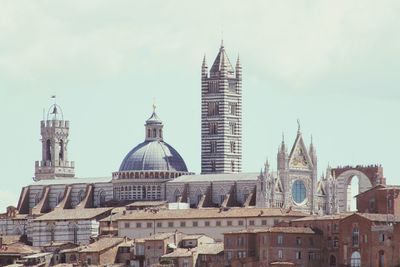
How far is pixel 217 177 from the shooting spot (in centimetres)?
15588

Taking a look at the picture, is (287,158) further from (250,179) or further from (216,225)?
(216,225)

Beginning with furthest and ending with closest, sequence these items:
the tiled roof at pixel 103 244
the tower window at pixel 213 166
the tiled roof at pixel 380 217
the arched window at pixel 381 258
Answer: the tower window at pixel 213 166 < the tiled roof at pixel 103 244 < the tiled roof at pixel 380 217 < the arched window at pixel 381 258

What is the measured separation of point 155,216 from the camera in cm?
14075

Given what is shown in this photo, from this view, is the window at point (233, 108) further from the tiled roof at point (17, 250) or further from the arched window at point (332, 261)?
the arched window at point (332, 261)

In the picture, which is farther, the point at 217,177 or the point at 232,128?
the point at 232,128

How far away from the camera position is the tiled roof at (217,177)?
153500 millimetres

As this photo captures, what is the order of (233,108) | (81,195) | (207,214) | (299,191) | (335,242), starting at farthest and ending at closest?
1. (233,108)
2. (81,195)
3. (299,191)
4. (207,214)
5. (335,242)

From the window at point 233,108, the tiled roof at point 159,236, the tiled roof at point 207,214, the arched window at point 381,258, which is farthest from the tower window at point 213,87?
the arched window at point 381,258

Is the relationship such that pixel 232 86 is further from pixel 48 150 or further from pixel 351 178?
pixel 48 150

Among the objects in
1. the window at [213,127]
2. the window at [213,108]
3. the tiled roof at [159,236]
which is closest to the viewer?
the tiled roof at [159,236]

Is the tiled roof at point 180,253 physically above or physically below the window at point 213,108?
below

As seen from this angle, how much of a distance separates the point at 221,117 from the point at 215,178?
1190cm

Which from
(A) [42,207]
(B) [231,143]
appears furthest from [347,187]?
(A) [42,207]

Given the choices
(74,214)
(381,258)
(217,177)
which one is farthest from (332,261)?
(74,214)
